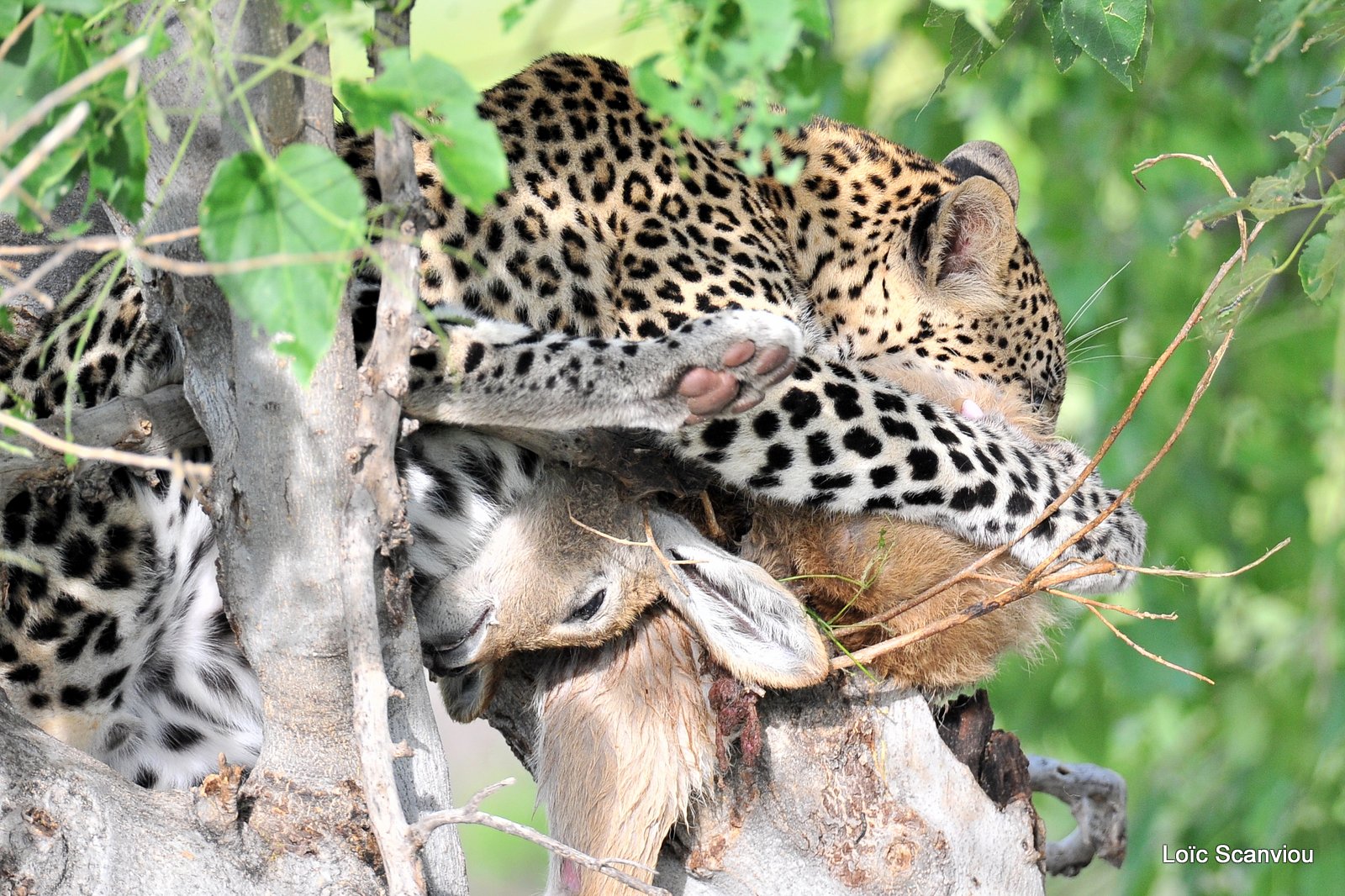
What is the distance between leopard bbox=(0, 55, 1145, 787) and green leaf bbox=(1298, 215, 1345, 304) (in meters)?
0.84

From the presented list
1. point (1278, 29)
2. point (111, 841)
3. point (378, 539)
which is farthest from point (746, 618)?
point (1278, 29)

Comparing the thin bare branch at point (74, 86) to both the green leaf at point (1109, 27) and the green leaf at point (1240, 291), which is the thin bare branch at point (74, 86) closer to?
the green leaf at point (1109, 27)

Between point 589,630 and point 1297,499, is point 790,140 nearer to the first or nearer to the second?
point 589,630

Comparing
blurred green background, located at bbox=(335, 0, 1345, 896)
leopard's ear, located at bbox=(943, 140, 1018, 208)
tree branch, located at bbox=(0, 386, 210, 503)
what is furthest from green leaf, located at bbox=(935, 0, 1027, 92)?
blurred green background, located at bbox=(335, 0, 1345, 896)

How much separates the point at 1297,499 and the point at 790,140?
2.81m

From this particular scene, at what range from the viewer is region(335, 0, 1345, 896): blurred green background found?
4504 mm

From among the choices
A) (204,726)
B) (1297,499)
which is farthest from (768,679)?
(1297,499)

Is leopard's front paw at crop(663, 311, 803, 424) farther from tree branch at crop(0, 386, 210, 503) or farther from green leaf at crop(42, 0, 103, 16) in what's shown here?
green leaf at crop(42, 0, 103, 16)

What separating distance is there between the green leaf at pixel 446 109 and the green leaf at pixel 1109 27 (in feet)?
4.07

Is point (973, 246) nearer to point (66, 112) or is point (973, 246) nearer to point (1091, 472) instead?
point (1091, 472)

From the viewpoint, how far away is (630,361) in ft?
8.02

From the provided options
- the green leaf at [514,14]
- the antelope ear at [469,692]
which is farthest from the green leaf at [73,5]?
the antelope ear at [469,692]

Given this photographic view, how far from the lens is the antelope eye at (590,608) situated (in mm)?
2621

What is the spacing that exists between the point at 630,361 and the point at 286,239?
47.0 inches
